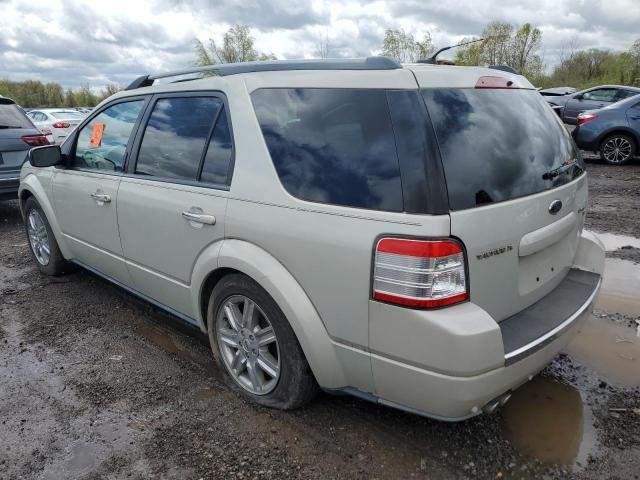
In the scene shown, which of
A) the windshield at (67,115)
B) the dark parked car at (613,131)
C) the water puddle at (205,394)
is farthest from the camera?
the windshield at (67,115)

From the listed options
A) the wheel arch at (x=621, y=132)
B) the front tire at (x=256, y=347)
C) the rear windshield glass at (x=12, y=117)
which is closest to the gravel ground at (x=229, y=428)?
the front tire at (x=256, y=347)

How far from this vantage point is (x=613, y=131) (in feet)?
34.6

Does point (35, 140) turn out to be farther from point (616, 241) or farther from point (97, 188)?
point (616, 241)

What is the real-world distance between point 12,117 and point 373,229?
7354 millimetres

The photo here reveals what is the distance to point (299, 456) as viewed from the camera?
241cm

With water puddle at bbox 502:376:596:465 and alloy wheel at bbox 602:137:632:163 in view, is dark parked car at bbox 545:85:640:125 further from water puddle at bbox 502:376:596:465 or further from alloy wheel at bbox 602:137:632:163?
water puddle at bbox 502:376:596:465

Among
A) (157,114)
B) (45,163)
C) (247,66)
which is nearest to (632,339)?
(247,66)

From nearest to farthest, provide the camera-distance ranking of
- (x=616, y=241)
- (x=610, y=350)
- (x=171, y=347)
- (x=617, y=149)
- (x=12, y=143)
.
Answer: (x=610, y=350) < (x=171, y=347) < (x=616, y=241) < (x=12, y=143) < (x=617, y=149)

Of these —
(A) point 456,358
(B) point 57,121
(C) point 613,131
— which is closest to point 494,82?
(A) point 456,358

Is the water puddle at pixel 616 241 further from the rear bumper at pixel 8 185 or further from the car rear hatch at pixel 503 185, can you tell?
the rear bumper at pixel 8 185

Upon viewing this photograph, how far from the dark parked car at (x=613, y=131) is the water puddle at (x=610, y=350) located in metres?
8.38

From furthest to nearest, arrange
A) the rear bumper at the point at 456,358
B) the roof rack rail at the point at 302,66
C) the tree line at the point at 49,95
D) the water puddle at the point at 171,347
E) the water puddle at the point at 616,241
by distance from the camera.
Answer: the tree line at the point at 49,95, the water puddle at the point at 616,241, the water puddle at the point at 171,347, the roof rack rail at the point at 302,66, the rear bumper at the point at 456,358

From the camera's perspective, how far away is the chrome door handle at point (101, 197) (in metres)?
3.53

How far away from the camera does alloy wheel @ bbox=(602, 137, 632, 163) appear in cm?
1054
